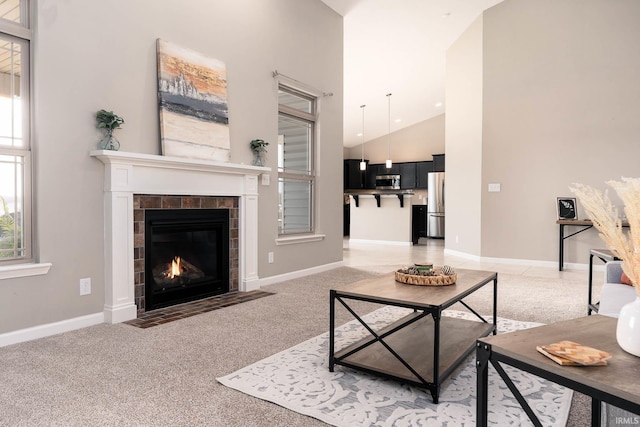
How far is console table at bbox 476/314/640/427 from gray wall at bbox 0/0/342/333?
2765 mm

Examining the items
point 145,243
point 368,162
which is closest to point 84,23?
point 145,243

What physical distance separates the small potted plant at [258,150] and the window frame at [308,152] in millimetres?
445

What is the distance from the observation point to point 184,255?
12.4 feet

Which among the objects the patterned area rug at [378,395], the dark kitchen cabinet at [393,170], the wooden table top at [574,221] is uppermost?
the dark kitchen cabinet at [393,170]

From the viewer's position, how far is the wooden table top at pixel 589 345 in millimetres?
975

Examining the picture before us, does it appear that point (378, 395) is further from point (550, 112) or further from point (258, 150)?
point (550, 112)

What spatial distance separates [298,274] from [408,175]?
306 inches

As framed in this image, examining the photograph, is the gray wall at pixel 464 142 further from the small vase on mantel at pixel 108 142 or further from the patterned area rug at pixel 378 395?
the small vase on mantel at pixel 108 142

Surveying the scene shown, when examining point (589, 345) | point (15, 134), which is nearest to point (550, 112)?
point (589, 345)

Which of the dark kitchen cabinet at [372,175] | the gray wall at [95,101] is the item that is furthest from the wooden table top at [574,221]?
the dark kitchen cabinet at [372,175]

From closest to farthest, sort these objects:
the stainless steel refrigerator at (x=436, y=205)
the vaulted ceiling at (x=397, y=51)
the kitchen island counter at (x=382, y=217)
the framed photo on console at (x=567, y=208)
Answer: the framed photo on console at (x=567, y=208) < the vaulted ceiling at (x=397, y=51) < the kitchen island counter at (x=382, y=217) < the stainless steel refrigerator at (x=436, y=205)

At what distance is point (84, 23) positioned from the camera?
2.95 meters

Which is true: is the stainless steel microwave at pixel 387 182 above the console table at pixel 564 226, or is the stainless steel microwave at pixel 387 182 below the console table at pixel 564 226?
above

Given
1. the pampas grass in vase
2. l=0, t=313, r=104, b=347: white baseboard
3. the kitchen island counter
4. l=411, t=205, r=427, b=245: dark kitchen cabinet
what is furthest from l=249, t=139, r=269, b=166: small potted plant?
l=411, t=205, r=427, b=245: dark kitchen cabinet
